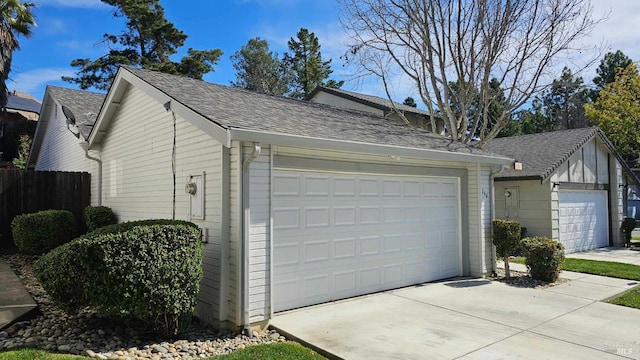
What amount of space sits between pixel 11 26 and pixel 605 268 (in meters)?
22.4

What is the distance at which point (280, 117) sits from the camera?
7.05 metres

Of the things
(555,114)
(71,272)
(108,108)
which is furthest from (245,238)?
(555,114)

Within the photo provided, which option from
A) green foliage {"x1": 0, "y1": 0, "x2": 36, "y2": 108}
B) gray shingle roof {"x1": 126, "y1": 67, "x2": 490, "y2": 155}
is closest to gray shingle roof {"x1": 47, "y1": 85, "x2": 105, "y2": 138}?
green foliage {"x1": 0, "y1": 0, "x2": 36, "y2": 108}

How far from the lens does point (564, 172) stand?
1393cm

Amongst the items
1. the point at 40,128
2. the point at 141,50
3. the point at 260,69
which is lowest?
the point at 40,128

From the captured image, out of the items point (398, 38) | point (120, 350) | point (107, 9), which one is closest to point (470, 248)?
point (120, 350)

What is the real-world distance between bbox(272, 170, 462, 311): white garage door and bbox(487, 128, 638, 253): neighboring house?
5.57 m

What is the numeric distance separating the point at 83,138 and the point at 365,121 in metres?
7.11

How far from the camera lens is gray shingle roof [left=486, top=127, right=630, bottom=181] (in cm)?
1339

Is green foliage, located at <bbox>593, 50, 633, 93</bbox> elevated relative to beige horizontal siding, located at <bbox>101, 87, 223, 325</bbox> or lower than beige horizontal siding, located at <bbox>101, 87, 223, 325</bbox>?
elevated

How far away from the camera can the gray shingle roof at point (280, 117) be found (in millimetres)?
6059

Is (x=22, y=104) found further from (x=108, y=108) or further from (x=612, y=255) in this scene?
(x=612, y=255)

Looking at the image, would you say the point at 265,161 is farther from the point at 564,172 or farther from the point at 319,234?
the point at 564,172

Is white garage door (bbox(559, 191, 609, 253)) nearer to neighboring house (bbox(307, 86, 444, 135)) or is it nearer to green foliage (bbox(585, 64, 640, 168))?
neighboring house (bbox(307, 86, 444, 135))
